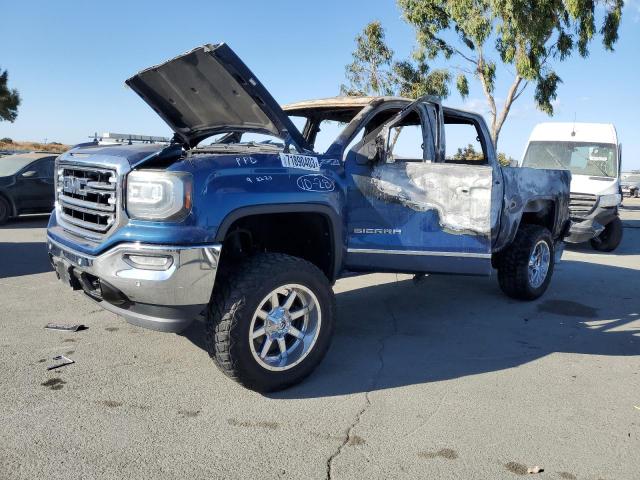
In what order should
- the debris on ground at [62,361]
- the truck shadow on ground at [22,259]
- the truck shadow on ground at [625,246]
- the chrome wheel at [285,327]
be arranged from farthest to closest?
the truck shadow on ground at [625,246], the truck shadow on ground at [22,259], the debris on ground at [62,361], the chrome wheel at [285,327]

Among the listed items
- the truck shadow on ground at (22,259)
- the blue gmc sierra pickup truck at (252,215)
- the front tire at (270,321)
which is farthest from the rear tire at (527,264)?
the truck shadow on ground at (22,259)

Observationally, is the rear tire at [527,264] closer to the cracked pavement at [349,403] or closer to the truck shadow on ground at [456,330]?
the truck shadow on ground at [456,330]

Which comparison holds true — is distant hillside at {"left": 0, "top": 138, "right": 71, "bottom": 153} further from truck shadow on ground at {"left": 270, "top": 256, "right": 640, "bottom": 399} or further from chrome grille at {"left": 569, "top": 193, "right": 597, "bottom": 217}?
truck shadow on ground at {"left": 270, "top": 256, "right": 640, "bottom": 399}

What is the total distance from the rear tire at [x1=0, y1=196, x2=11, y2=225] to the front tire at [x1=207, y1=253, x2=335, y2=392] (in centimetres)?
1015

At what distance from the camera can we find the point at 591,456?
9.73ft

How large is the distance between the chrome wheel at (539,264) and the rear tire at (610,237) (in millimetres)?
5374

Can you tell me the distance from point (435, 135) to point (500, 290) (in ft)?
8.84

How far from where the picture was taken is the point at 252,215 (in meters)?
3.73

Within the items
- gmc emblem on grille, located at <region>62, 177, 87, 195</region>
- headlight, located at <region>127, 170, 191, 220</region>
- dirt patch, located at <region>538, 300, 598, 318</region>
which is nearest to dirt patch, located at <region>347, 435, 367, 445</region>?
headlight, located at <region>127, 170, 191, 220</region>

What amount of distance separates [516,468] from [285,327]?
5.17ft

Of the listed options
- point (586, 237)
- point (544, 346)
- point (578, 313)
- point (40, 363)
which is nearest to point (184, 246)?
point (40, 363)

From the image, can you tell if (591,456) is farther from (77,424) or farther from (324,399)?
(77,424)

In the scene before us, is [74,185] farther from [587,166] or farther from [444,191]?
[587,166]

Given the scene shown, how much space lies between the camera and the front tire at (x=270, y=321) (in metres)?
3.38
